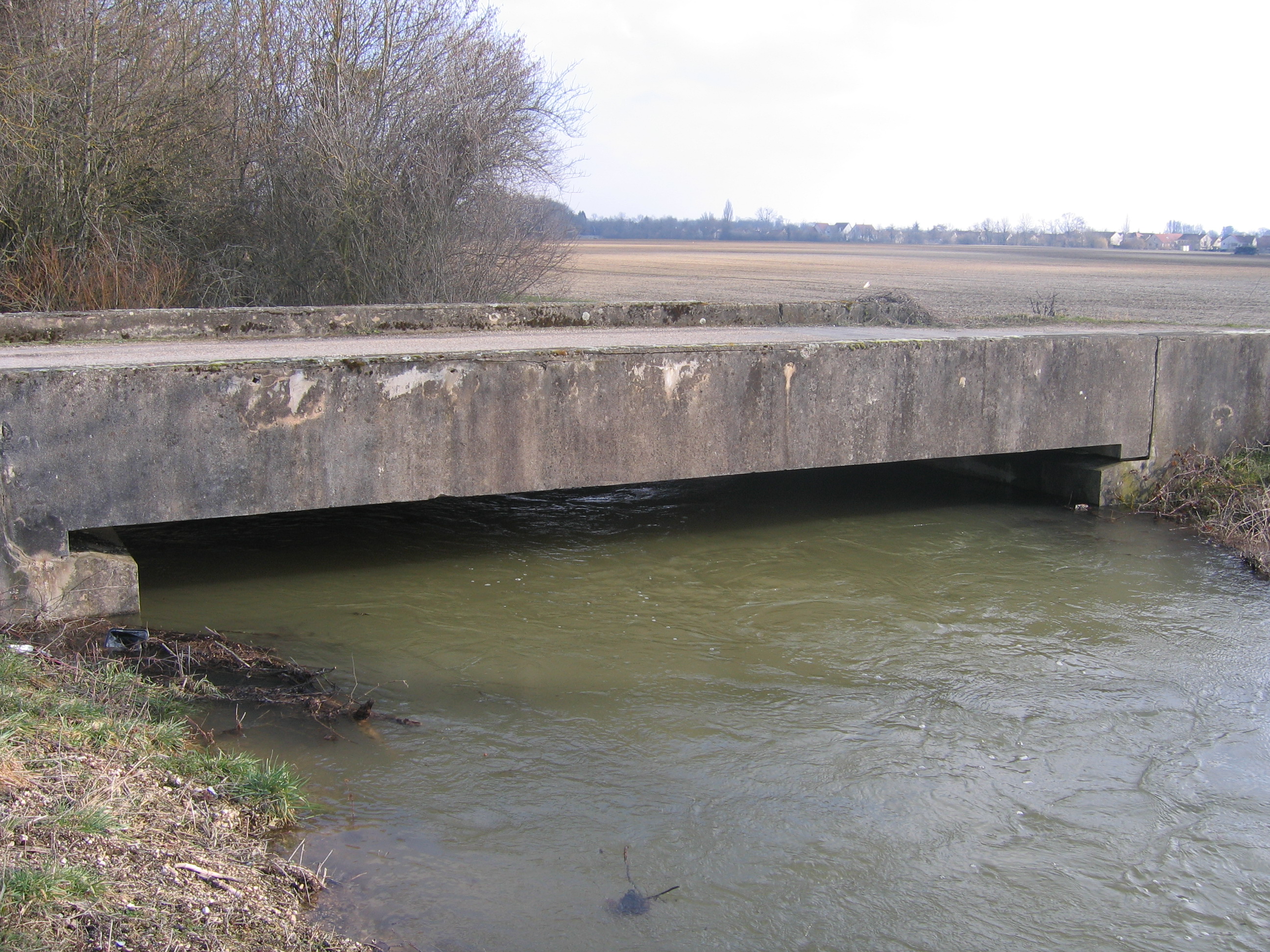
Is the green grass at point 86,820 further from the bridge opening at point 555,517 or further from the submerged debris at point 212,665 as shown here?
the bridge opening at point 555,517

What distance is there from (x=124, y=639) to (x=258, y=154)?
9.36 metres

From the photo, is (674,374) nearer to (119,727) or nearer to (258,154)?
(119,727)

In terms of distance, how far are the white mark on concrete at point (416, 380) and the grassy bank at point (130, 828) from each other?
5.13 ft

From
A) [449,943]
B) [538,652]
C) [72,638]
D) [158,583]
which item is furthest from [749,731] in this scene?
[158,583]

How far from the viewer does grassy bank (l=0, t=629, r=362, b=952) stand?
2.03 m

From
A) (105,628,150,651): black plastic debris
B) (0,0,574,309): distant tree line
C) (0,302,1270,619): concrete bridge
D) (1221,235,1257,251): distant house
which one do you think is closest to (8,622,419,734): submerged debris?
(105,628,150,651): black plastic debris

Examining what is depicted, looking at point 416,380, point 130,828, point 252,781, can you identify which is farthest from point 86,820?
point 416,380

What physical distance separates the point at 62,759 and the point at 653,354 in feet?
9.90

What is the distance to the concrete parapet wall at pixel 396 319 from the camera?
6.89 m

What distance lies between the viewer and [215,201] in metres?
11.3

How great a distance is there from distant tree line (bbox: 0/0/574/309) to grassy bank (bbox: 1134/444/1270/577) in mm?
8270

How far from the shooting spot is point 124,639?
3865 mm

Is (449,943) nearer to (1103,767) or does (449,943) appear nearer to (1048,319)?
(1103,767)

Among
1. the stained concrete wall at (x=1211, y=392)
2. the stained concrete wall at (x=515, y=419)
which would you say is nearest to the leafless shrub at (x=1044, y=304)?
the stained concrete wall at (x=1211, y=392)
